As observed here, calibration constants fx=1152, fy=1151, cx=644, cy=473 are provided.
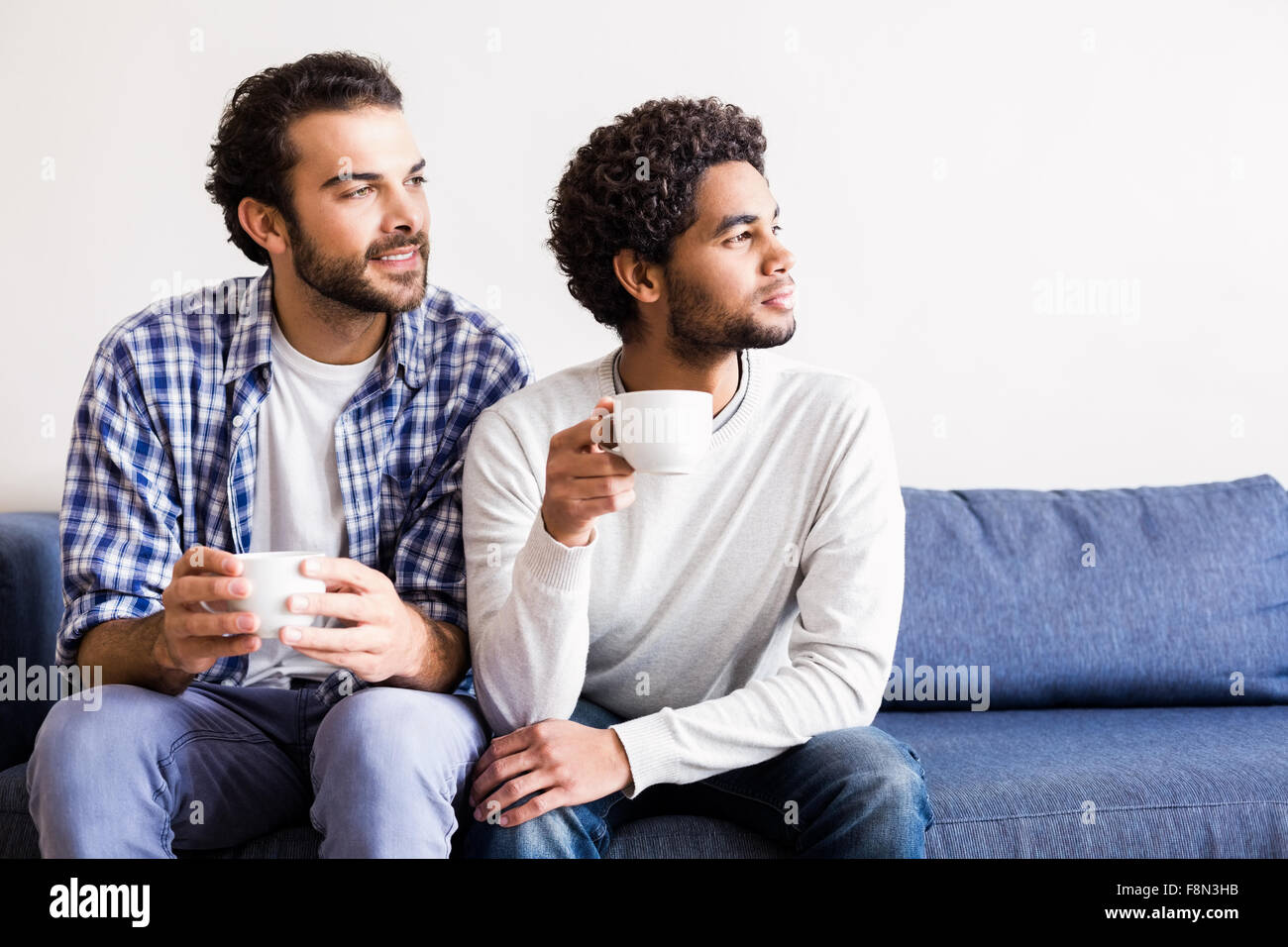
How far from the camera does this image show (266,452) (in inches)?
66.2

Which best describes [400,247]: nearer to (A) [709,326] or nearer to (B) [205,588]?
(A) [709,326]

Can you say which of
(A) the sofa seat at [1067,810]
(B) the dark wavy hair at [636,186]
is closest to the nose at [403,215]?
(B) the dark wavy hair at [636,186]

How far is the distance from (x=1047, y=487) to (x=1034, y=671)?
611mm

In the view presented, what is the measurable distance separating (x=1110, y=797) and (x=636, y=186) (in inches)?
43.4

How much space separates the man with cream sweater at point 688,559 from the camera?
1.37m

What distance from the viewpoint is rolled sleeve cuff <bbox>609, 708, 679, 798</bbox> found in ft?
4.58

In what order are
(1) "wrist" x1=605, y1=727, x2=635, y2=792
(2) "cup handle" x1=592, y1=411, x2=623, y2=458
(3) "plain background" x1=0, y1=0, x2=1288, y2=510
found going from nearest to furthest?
(2) "cup handle" x1=592, y1=411, x2=623, y2=458
(1) "wrist" x1=605, y1=727, x2=635, y2=792
(3) "plain background" x1=0, y1=0, x2=1288, y2=510

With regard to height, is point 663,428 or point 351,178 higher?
point 351,178

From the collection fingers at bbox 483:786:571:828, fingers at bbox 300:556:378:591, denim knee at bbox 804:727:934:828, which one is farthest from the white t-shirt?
denim knee at bbox 804:727:934:828

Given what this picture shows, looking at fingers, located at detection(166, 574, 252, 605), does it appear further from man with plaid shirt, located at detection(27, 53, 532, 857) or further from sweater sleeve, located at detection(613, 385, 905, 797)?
sweater sleeve, located at detection(613, 385, 905, 797)

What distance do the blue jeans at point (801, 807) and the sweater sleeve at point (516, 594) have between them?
0.15 m

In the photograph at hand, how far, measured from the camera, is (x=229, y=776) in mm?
1441
